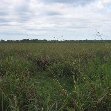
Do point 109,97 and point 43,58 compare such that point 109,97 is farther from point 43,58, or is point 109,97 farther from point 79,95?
point 43,58

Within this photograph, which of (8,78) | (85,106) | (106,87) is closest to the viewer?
(85,106)

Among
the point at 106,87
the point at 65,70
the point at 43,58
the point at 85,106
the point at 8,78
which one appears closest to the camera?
the point at 85,106

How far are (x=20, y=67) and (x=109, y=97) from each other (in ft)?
17.5

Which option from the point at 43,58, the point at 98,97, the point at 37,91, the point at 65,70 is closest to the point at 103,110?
the point at 98,97

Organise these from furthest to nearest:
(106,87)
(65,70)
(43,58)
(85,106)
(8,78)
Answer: (43,58)
(65,70)
(8,78)
(106,87)
(85,106)

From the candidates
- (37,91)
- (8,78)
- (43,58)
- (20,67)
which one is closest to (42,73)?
(20,67)

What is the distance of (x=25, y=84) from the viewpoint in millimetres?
7148

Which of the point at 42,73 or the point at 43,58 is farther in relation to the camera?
the point at 43,58

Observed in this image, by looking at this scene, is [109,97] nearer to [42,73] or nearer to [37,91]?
[37,91]

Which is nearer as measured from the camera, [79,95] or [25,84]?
[79,95]

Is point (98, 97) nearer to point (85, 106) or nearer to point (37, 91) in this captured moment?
point (85, 106)

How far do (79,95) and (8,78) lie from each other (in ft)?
5.61

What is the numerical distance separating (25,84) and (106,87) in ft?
4.65

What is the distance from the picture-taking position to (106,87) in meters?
6.92
